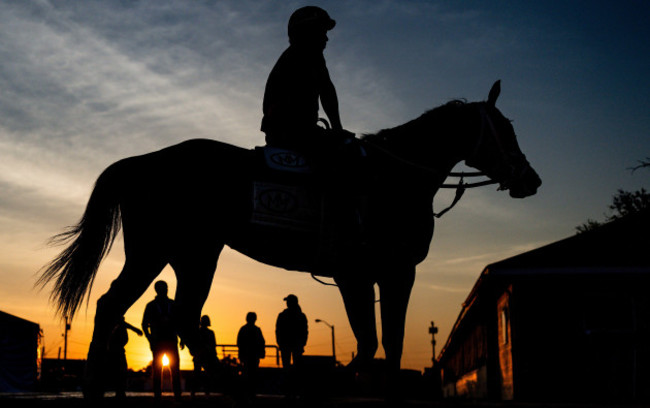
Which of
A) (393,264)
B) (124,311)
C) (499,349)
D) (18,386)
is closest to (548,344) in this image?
(499,349)

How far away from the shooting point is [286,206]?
648 centimetres

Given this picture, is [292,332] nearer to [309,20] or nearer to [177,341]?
[177,341]

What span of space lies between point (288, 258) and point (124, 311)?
1474mm

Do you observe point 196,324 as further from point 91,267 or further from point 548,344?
point 548,344

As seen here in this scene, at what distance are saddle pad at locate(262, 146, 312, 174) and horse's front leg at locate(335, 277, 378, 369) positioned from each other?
1072 millimetres

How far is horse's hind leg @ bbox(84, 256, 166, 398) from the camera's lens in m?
6.02

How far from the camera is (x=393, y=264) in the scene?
6477 millimetres

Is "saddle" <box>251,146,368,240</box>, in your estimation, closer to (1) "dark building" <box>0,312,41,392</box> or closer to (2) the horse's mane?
(2) the horse's mane

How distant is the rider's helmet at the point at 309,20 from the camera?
23.1 feet

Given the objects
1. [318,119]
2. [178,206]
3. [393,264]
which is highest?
[318,119]

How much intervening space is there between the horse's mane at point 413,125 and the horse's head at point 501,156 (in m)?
0.37

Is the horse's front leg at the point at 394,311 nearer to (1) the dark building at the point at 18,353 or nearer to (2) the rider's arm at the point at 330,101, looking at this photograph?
(2) the rider's arm at the point at 330,101

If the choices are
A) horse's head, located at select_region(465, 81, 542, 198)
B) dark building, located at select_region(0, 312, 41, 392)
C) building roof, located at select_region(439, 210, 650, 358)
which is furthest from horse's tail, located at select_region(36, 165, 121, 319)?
dark building, located at select_region(0, 312, 41, 392)

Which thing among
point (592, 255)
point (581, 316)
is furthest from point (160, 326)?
point (592, 255)
